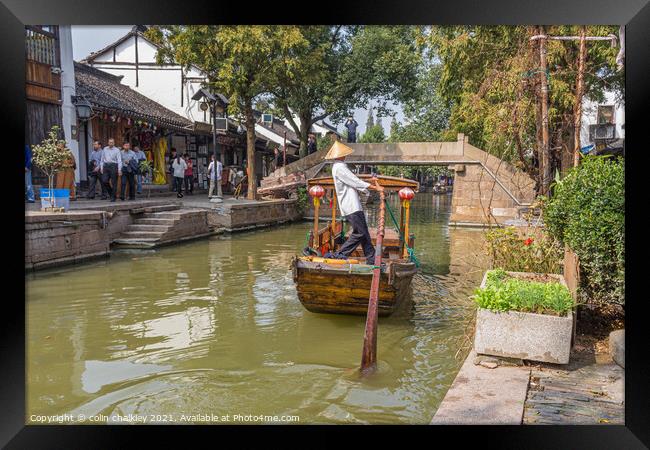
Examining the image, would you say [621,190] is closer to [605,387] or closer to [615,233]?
[615,233]

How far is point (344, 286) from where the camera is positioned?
6461mm

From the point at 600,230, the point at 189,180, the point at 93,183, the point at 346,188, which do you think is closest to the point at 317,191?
the point at 346,188

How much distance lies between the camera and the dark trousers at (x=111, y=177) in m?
13.4

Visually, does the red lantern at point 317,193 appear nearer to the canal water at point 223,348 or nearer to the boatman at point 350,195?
the boatman at point 350,195

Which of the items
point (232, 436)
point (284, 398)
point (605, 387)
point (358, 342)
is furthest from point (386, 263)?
point (232, 436)

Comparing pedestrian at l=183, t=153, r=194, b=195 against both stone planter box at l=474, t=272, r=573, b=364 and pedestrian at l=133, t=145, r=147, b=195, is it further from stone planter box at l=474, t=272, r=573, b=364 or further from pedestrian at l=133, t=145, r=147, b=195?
stone planter box at l=474, t=272, r=573, b=364

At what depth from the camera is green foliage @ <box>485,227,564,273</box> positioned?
5898mm

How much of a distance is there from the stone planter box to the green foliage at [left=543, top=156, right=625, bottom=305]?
0.64 metres

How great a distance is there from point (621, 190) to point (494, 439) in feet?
8.03

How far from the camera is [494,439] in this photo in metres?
3.37

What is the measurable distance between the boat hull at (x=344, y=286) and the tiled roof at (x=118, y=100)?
10.0 metres

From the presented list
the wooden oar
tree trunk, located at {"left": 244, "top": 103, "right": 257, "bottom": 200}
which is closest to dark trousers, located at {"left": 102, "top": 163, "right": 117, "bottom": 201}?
tree trunk, located at {"left": 244, "top": 103, "right": 257, "bottom": 200}

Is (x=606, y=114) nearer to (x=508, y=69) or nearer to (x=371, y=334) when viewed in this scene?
(x=508, y=69)
